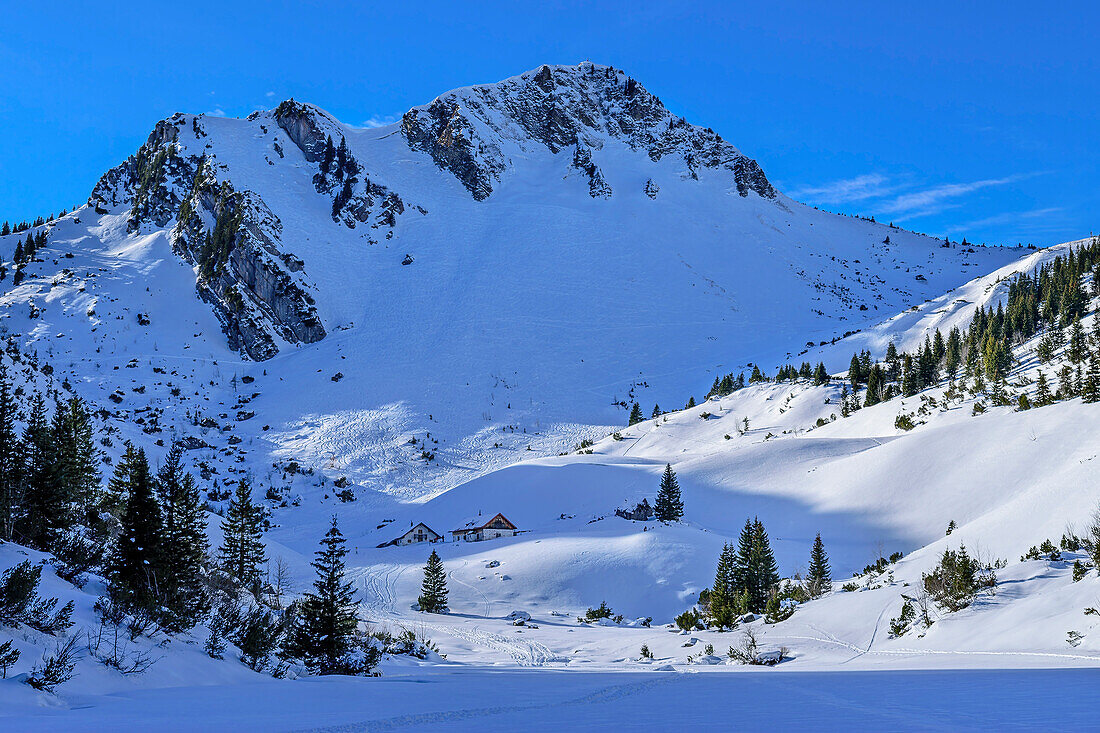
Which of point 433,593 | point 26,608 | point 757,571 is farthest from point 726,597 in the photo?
point 26,608

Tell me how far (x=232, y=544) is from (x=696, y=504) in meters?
31.9

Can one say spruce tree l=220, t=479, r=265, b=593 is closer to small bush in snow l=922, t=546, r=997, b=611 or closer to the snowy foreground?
the snowy foreground

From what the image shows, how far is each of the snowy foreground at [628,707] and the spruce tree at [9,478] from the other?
8.32 m

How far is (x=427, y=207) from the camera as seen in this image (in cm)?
15425

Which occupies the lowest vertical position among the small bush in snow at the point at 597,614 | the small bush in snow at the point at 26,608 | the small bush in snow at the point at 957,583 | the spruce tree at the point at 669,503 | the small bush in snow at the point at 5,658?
the small bush in snow at the point at 597,614

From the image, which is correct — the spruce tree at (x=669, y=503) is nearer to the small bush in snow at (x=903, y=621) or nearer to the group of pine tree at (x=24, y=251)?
the small bush in snow at (x=903, y=621)

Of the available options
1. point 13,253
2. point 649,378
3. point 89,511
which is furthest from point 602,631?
point 13,253

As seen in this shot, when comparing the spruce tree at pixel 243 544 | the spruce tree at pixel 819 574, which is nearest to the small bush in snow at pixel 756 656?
the spruce tree at pixel 819 574

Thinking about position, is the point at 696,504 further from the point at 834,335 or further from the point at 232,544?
the point at 834,335

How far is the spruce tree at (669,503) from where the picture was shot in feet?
154

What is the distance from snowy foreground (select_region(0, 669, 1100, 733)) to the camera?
5.14m

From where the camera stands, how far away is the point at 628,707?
6.49m

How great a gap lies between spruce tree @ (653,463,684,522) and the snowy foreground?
38.6 metres

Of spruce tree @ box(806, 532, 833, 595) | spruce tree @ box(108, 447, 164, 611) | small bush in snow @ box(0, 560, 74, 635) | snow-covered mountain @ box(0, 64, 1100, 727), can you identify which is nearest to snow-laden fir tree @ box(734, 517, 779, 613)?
spruce tree @ box(806, 532, 833, 595)
